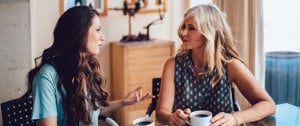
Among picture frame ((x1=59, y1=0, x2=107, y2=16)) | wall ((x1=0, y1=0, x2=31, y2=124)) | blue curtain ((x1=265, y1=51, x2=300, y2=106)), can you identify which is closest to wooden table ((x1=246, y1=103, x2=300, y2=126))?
blue curtain ((x1=265, y1=51, x2=300, y2=106))

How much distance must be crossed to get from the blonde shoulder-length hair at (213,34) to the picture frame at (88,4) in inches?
83.4

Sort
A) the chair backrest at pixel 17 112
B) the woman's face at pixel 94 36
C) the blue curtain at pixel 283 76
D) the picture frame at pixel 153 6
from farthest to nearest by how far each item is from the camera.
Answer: the picture frame at pixel 153 6 → the blue curtain at pixel 283 76 → the chair backrest at pixel 17 112 → the woman's face at pixel 94 36

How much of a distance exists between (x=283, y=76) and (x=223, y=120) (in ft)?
6.81

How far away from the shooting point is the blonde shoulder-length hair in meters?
2.18

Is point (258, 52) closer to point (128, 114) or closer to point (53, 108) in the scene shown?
point (128, 114)

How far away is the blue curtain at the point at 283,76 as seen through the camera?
3686 mm

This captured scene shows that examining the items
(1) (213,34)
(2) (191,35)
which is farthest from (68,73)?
(1) (213,34)

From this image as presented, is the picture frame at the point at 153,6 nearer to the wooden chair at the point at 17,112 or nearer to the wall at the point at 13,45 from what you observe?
the wall at the point at 13,45

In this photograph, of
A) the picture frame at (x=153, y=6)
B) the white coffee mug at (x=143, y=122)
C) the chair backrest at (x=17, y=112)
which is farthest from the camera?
the picture frame at (x=153, y=6)

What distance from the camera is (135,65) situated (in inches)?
163

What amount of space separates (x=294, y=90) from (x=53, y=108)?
8.25ft

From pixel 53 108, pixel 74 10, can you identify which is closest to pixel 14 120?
pixel 53 108

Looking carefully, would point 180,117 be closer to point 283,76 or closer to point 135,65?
point 283,76

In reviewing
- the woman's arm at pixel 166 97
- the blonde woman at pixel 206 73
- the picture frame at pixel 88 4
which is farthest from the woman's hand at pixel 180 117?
the picture frame at pixel 88 4
